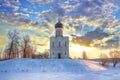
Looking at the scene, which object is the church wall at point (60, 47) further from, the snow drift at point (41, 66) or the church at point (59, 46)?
the snow drift at point (41, 66)

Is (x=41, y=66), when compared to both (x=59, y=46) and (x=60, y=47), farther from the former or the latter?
(x=59, y=46)

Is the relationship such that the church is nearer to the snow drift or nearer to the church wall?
the church wall

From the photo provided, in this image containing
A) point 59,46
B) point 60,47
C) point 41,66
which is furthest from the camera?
point 59,46

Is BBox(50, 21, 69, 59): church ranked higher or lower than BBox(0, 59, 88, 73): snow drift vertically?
higher

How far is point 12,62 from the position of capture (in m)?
48.5

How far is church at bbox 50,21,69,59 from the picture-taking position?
63.1 meters

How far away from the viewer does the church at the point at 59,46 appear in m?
63.1

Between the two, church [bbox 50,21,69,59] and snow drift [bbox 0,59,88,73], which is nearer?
snow drift [bbox 0,59,88,73]

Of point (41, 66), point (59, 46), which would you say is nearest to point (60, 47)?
point (59, 46)

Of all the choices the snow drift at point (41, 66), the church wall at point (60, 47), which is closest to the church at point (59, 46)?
the church wall at point (60, 47)

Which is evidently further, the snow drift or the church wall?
the church wall

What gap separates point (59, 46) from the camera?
63688 millimetres

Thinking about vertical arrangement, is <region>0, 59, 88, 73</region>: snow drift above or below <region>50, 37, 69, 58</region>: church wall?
below

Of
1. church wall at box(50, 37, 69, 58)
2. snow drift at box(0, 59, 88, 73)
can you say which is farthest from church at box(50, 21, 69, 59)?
snow drift at box(0, 59, 88, 73)
